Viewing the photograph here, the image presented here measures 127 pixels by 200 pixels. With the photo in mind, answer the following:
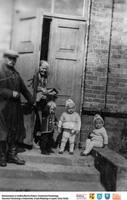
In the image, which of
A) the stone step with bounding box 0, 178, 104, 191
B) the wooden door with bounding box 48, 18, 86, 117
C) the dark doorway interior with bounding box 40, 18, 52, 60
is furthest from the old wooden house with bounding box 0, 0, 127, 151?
the stone step with bounding box 0, 178, 104, 191

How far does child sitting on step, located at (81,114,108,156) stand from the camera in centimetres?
624

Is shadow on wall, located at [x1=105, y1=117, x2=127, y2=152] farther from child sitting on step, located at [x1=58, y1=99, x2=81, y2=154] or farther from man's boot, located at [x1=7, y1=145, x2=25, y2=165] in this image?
man's boot, located at [x1=7, y1=145, x2=25, y2=165]

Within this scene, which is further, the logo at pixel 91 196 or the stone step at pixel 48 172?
the stone step at pixel 48 172

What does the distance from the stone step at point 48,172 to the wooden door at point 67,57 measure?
1.29m

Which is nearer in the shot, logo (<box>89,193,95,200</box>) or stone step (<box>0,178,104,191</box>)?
stone step (<box>0,178,104,191</box>)

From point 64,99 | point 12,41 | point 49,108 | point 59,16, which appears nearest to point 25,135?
point 49,108

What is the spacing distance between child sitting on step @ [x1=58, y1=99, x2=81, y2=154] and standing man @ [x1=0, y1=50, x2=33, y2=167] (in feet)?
2.46

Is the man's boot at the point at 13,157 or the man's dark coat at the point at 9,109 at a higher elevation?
the man's dark coat at the point at 9,109

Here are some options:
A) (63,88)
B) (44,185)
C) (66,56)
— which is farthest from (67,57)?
(44,185)

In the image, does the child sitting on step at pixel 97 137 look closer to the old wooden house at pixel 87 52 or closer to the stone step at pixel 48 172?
the old wooden house at pixel 87 52

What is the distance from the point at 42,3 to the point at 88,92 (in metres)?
1.65

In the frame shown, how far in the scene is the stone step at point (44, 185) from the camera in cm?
499

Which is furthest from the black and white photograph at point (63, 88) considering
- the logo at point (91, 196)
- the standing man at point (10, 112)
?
the logo at point (91, 196)

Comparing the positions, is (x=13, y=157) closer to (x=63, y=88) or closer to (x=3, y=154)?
(x=3, y=154)
